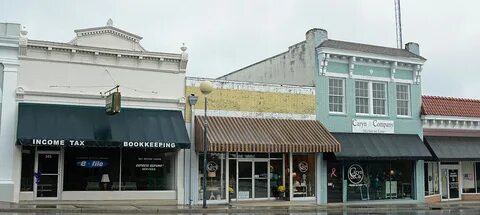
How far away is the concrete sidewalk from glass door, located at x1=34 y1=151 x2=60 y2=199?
0.85m

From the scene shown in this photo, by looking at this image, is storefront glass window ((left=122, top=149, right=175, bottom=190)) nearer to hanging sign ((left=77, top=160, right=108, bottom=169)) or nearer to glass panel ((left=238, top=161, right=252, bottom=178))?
hanging sign ((left=77, top=160, right=108, bottom=169))

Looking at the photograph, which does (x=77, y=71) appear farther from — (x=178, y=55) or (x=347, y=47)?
(x=347, y=47)

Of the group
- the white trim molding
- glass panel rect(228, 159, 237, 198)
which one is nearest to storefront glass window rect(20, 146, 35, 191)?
glass panel rect(228, 159, 237, 198)

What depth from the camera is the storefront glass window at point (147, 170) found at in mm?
23531

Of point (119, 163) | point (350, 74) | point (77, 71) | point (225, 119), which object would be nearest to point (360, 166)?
point (350, 74)

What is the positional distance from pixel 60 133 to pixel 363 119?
15.2 m

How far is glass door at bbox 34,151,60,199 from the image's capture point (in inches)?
874

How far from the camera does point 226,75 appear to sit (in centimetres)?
3647

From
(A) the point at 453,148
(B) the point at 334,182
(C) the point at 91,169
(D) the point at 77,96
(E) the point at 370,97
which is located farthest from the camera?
(A) the point at 453,148

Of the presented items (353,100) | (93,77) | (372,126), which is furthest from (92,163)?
(372,126)

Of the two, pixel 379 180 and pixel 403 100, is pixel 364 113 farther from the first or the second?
pixel 379 180

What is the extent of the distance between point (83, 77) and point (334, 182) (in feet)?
42.9

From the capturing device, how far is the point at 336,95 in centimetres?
2847

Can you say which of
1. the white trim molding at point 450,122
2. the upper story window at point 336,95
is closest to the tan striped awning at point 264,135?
the upper story window at point 336,95
